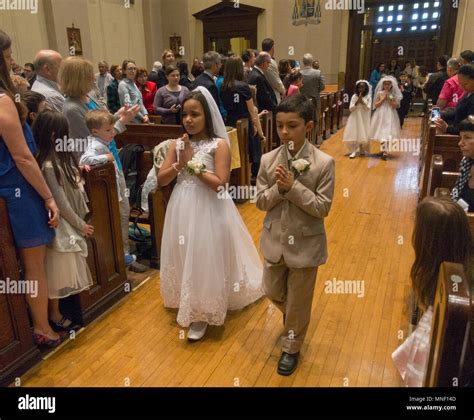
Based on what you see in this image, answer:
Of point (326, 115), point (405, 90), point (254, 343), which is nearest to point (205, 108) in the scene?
point (254, 343)

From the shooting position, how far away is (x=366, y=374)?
8.18 feet

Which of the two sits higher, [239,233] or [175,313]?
[239,233]

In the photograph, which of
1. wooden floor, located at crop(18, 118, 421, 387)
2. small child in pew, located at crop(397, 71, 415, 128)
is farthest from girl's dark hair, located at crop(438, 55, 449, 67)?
wooden floor, located at crop(18, 118, 421, 387)

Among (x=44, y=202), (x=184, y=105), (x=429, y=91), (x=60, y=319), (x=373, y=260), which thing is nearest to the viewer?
(x=44, y=202)

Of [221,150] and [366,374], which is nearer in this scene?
[366,374]

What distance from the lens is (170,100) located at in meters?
5.79

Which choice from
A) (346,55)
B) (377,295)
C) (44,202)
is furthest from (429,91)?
(44,202)

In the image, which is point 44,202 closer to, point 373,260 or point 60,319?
point 60,319

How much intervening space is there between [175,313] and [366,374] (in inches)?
56.0

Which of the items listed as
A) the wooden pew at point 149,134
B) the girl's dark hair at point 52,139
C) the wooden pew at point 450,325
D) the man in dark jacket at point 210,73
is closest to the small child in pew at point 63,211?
the girl's dark hair at point 52,139

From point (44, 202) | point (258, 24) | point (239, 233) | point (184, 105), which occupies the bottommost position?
point (239, 233)

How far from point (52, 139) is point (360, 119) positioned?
5.86m

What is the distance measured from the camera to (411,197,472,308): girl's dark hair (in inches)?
71.5

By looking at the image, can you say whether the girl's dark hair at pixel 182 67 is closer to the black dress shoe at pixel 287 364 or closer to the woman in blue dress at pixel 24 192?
the woman in blue dress at pixel 24 192
